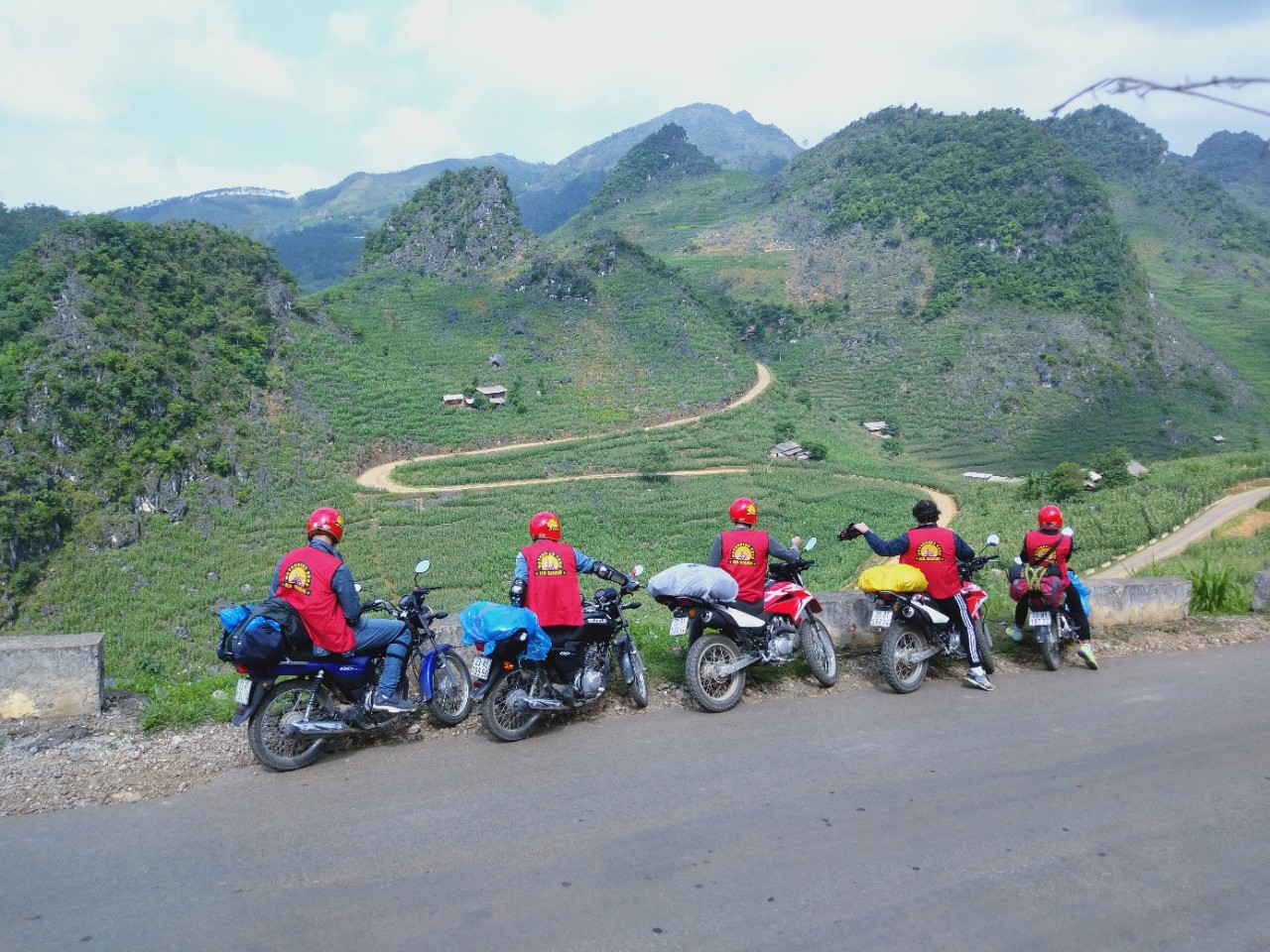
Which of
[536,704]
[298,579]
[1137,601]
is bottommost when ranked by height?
[1137,601]

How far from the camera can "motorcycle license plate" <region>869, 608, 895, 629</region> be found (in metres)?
6.90

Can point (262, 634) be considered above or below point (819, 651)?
above

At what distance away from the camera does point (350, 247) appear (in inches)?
5482

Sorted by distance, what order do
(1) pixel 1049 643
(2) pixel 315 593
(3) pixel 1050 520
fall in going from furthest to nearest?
(3) pixel 1050 520
(1) pixel 1049 643
(2) pixel 315 593

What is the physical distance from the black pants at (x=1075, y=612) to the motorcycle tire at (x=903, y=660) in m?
1.29

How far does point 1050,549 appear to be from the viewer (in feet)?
25.0

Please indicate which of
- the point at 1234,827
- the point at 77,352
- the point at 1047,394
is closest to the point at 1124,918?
the point at 1234,827

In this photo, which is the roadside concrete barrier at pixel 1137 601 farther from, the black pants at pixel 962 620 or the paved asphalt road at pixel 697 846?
the paved asphalt road at pixel 697 846

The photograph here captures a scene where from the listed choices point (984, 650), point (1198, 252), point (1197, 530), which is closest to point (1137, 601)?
point (984, 650)

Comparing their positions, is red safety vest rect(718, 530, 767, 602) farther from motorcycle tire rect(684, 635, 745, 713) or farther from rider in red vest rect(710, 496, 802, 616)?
motorcycle tire rect(684, 635, 745, 713)

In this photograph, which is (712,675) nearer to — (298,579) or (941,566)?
(941,566)

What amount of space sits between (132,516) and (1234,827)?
33.4 m

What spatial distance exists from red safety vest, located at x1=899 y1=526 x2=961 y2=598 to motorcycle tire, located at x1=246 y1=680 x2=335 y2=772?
469cm

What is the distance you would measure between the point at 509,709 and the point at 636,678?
102cm
